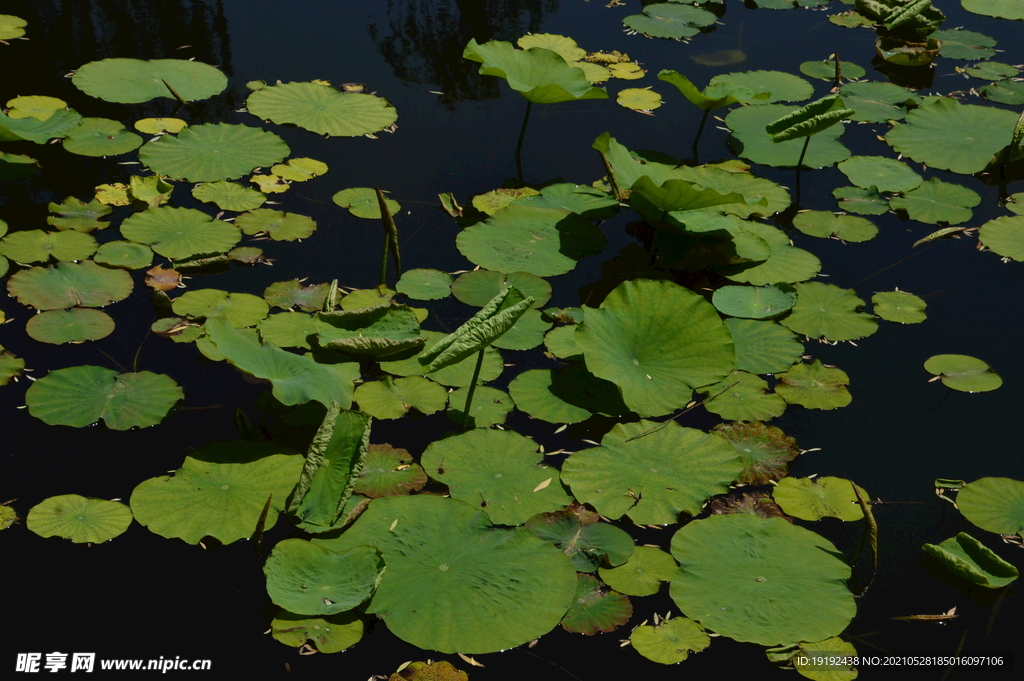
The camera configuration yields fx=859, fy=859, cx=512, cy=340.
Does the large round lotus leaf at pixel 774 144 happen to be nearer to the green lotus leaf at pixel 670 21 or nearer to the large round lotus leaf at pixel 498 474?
the green lotus leaf at pixel 670 21

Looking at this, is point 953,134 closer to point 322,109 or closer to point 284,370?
point 322,109

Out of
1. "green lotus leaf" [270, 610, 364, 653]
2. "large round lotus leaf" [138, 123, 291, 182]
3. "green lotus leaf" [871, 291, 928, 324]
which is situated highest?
"large round lotus leaf" [138, 123, 291, 182]

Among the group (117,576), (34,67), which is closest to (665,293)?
(117,576)

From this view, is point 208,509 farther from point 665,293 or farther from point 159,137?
point 159,137

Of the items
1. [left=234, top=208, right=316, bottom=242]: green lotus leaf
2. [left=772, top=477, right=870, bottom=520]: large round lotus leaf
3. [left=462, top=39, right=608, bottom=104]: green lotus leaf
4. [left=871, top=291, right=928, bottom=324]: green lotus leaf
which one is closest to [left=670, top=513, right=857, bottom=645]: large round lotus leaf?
[left=772, top=477, right=870, bottom=520]: large round lotus leaf

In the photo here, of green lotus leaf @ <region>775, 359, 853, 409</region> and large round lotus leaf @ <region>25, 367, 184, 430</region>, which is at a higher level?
green lotus leaf @ <region>775, 359, 853, 409</region>

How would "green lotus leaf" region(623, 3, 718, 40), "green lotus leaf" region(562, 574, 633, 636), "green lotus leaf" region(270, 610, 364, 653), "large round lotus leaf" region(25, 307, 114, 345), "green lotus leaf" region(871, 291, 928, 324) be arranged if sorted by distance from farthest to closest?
1. "green lotus leaf" region(623, 3, 718, 40)
2. "green lotus leaf" region(871, 291, 928, 324)
3. "large round lotus leaf" region(25, 307, 114, 345)
4. "green lotus leaf" region(562, 574, 633, 636)
5. "green lotus leaf" region(270, 610, 364, 653)

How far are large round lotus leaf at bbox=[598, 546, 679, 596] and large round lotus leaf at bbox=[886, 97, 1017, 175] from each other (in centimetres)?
333

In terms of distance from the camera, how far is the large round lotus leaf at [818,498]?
9.39 feet

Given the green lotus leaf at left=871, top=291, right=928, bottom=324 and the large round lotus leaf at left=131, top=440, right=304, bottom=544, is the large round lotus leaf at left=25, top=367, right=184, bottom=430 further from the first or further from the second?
the green lotus leaf at left=871, top=291, right=928, bottom=324

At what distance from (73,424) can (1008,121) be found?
5306 millimetres

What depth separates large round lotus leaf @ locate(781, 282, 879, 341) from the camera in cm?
365

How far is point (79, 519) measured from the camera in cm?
262

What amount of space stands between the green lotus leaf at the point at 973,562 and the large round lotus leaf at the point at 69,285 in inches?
125
